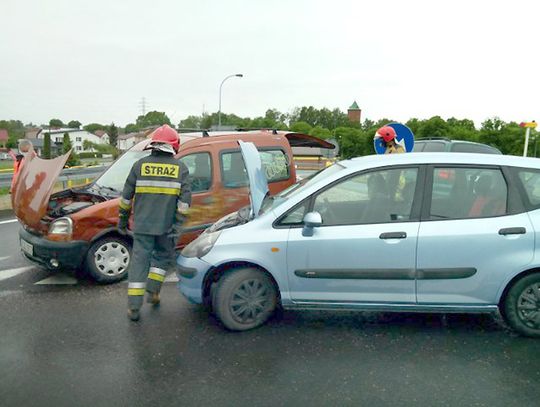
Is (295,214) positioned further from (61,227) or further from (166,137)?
(61,227)

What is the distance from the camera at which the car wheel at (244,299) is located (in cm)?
361

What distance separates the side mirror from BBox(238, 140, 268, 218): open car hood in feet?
1.78

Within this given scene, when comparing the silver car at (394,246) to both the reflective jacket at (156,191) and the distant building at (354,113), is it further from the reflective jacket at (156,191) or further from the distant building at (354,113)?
the distant building at (354,113)

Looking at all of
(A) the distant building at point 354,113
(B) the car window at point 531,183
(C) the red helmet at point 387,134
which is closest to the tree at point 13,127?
(A) the distant building at point 354,113

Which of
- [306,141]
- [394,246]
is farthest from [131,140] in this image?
[394,246]

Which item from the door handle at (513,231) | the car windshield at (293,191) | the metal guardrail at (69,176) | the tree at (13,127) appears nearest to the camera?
the door handle at (513,231)

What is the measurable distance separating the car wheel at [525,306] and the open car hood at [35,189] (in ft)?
15.5

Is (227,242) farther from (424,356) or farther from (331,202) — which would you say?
(424,356)

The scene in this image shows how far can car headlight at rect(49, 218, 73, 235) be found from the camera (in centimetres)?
462

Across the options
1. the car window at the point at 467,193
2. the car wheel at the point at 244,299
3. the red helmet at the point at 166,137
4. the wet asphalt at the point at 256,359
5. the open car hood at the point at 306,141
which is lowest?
the wet asphalt at the point at 256,359

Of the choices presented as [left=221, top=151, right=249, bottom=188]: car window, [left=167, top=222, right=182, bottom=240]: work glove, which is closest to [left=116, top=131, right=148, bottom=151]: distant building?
[left=221, top=151, right=249, bottom=188]: car window

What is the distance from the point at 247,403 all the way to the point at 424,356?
4.92 feet

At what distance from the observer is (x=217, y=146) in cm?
548

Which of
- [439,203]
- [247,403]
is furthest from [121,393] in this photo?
[439,203]
